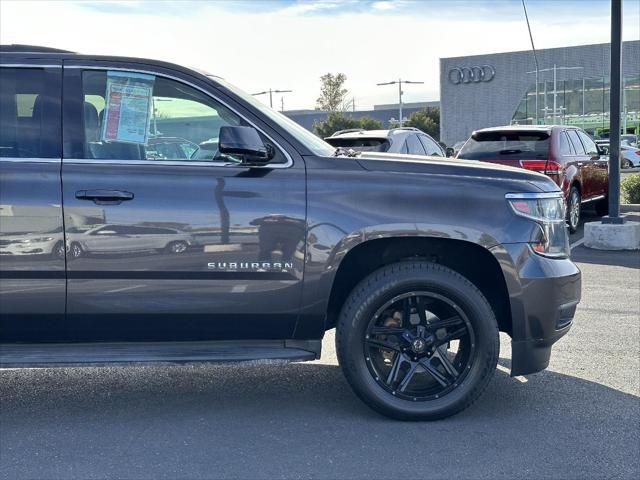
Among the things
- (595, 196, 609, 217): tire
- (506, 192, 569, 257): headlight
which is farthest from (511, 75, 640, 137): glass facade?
(506, 192, 569, 257): headlight

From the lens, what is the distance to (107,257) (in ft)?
14.3

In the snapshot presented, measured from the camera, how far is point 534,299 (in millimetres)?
4566

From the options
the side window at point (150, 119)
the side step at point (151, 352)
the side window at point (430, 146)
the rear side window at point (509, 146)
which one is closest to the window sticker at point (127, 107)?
the side window at point (150, 119)

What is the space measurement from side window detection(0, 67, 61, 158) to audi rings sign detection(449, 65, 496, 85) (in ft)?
208

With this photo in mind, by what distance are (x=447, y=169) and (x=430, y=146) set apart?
8.82 meters

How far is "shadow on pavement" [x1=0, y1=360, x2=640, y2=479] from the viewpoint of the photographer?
4.03 m

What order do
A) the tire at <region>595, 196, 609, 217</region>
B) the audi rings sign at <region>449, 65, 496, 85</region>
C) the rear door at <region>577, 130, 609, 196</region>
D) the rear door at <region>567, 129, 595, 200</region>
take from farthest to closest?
1. the audi rings sign at <region>449, 65, 496, 85</region>
2. the tire at <region>595, 196, 609, 217</region>
3. the rear door at <region>577, 130, 609, 196</region>
4. the rear door at <region>567, 129, 595, 200</region>

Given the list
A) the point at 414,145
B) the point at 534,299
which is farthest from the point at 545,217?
the point at 414,145

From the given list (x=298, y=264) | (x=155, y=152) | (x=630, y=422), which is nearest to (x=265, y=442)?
(x=298, y=264)

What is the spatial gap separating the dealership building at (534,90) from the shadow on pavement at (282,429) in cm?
5585

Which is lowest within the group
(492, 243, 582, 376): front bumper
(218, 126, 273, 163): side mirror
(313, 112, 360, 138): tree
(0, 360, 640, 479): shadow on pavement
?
(0, 360, 640, 479): shadow on pavement

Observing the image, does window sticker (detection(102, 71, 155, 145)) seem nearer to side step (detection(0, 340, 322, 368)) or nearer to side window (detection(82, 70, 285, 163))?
side window (detection(82, 70, 285, 163))

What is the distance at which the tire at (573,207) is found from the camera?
12.9m

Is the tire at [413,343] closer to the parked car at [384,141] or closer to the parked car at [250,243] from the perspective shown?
the parked car at [250,243]
